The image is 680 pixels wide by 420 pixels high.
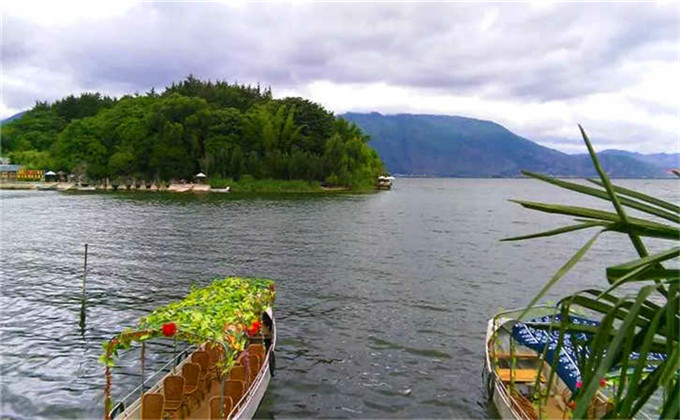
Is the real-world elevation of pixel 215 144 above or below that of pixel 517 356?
above

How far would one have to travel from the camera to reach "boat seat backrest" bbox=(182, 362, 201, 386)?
1648 cm

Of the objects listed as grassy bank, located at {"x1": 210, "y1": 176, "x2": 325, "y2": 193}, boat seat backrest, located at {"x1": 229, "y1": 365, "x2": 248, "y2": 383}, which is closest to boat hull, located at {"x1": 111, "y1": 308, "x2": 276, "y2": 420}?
boat seat backrest, located at {"x1": 229, "y1": 365, "x2": 248, "y2": 383}

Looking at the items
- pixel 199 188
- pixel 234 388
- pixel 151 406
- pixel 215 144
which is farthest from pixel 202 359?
pixel 215 144

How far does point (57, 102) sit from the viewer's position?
180 meters

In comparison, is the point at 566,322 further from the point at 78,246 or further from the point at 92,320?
the point at 78,246

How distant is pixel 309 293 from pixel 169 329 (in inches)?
779

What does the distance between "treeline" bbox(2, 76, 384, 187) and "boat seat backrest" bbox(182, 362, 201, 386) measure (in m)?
106

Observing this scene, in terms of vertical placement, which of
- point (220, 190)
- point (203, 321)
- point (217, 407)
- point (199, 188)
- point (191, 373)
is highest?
point (199, 188)

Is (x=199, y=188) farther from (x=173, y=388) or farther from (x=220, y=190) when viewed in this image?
(x=173, y=388)

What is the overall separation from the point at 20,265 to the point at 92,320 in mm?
16138

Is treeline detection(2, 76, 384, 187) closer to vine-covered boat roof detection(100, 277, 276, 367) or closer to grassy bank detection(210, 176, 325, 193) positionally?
grassy bank detection(210, 176, 325, 193)

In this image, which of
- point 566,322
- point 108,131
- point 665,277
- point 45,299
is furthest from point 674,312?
point 108,131

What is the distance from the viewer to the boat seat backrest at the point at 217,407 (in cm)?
1479

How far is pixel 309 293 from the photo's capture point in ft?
107
